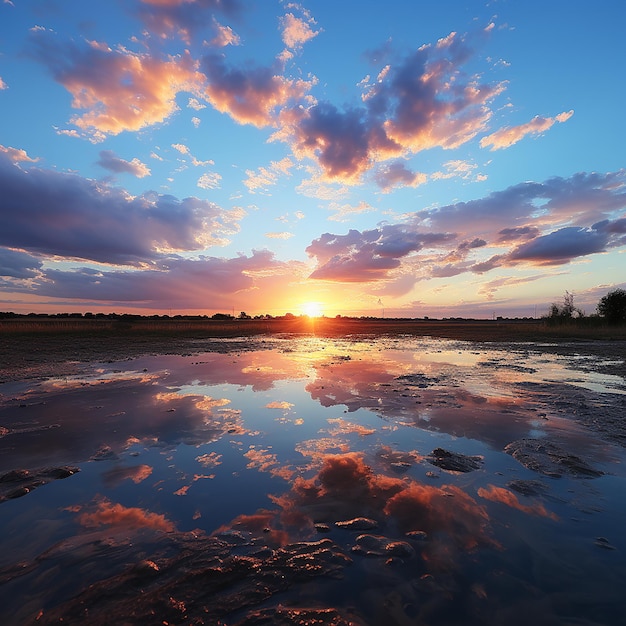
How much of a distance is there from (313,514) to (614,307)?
77.1 meters

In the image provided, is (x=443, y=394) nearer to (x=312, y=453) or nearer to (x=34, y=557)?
(x=312, y=453)

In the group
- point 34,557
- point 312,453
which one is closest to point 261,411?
point 312,453

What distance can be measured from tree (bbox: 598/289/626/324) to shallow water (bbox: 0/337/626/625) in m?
66.7

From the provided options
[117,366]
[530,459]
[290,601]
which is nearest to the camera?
[290,601]

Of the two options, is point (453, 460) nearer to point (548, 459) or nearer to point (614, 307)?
point (548, 459)

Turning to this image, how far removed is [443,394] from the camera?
36.1ft

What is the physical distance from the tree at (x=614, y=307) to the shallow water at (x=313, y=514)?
219 ft

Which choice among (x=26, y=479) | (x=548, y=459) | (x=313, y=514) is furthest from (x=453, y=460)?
(x=26, y=479)

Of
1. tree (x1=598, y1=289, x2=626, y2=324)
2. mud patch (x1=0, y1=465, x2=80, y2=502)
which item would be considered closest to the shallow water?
mud patch (x1=0, y1=465, x2=80, y2=502)

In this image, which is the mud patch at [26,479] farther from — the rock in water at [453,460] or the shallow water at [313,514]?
the rock in water at [453,460]

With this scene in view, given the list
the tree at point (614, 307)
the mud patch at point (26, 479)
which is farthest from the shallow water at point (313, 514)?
the tree at point (614, 307)

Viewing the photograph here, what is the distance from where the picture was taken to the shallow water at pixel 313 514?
287 cm

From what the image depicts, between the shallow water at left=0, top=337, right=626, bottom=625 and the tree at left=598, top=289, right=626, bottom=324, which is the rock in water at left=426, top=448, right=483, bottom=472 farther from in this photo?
the tree at left=598, top=289, right=626, bottom=324

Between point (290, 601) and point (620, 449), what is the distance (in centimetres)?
703
